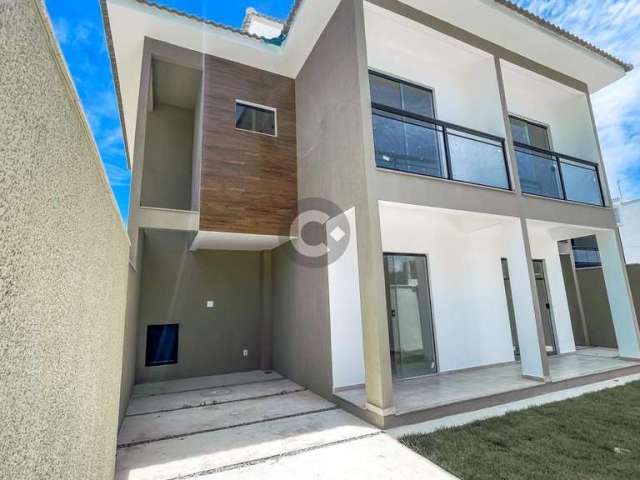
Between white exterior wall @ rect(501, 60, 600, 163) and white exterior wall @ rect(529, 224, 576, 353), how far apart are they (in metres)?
2.11

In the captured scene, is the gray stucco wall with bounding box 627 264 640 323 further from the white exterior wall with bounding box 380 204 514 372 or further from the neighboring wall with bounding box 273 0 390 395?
the neighboring wall with bounding box 273 0 390 395

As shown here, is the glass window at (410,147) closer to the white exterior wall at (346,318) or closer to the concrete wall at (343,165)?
the concrete wall at (343,165)

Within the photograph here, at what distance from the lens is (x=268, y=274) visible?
26.7ft

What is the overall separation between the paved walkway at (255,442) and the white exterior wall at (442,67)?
5767mm

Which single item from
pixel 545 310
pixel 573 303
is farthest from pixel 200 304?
pixel 573 303

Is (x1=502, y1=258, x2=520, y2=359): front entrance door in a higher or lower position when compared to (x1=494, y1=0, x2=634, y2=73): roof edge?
lower

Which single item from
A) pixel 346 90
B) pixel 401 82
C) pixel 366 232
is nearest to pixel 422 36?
pixel 401 82

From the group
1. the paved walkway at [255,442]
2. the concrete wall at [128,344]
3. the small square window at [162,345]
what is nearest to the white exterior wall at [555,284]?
the paved walkway at [255,442]

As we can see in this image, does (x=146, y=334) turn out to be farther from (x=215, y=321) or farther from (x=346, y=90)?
(x=346, y=90)

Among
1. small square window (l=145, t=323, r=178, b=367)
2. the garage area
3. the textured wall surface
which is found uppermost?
the textured wall surface

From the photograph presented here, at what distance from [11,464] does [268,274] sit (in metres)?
7.34

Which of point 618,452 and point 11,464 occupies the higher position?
point 11,464

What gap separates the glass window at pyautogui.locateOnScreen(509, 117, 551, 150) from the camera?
8.01 m

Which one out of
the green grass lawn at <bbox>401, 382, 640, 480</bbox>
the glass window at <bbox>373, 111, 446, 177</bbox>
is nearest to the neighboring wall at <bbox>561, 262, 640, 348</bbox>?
the green grass lawn at <bbox>401, 382, 640, 480</bbox>
